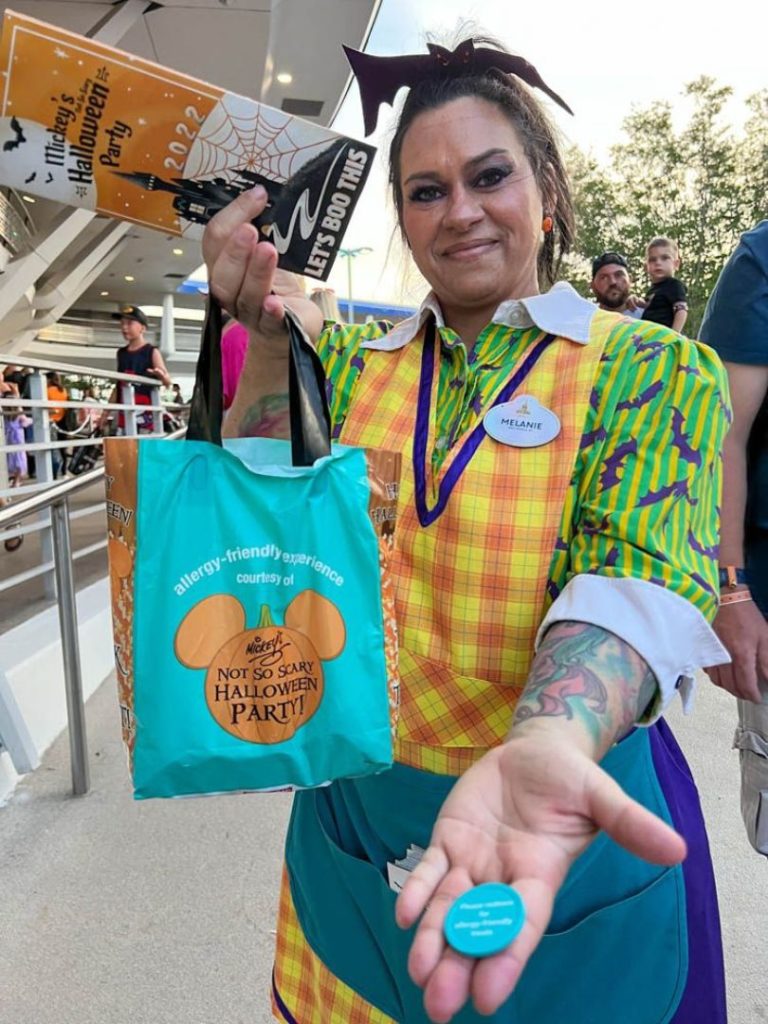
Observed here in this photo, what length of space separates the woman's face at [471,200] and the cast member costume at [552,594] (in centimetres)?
8

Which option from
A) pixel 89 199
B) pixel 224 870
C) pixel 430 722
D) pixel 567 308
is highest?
pixel 89 199

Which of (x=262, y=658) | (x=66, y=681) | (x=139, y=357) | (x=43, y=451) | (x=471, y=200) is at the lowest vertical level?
(x=66, y=681)

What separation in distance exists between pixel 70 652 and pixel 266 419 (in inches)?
79.2

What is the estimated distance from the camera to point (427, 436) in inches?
43.1

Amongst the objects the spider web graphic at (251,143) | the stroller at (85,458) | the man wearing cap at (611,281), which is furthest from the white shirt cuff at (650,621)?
the stroller at (85,458)

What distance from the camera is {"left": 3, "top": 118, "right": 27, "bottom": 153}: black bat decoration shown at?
0.92 m

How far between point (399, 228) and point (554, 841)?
1.15m

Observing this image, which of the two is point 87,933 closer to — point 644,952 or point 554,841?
point 644,952

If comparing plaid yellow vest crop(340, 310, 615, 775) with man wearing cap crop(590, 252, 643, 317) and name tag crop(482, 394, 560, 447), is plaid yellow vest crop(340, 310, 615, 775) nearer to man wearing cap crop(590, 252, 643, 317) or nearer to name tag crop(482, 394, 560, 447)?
name tag crop(482, 394, 560, 447)

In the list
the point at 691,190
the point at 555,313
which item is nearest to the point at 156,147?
the point at 555,313

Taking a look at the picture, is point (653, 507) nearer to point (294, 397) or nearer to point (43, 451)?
point (294, 397)

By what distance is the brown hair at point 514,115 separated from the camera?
1.17m

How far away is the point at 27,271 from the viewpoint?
1260cm

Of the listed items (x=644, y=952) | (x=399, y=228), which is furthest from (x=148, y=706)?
(x=399, y=228)
